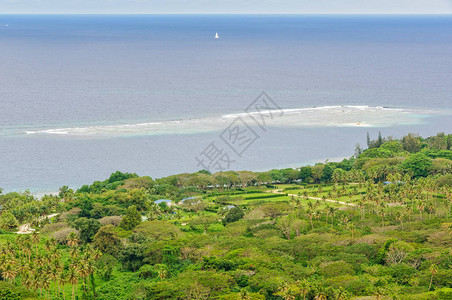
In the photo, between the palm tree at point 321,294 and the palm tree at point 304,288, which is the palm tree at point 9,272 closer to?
the palm tree at point 304,288

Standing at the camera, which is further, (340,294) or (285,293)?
(285,293)

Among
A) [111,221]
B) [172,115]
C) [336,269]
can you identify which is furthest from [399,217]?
[172,115]

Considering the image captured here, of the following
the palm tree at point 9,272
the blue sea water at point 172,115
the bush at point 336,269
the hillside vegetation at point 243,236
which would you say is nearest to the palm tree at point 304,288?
the hillside vegetation at point 243,236

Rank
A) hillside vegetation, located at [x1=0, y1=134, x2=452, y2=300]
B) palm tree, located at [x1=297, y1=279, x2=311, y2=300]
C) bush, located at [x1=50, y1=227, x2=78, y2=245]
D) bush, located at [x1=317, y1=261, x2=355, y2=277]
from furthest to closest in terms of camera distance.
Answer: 1. bush, located at [x1=50, y1=227, x2=78, y2=245]
2. bush, located at [x1=317, y1=261, x2=355, y2=277]
3. hillside vegetation, located at [x1=0, y1=134, x2=452, y2=300]
4. palm tree, located at [x1=297, y1=279, x2=311, y2=300]

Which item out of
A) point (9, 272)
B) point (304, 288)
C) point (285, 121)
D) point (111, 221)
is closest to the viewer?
point (304, 288)

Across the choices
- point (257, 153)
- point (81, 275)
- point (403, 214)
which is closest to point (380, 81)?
point (257, 153)

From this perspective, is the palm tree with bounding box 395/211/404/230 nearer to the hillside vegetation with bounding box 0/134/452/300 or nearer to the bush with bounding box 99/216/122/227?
the hillside vegetation with bounding box 0/134/452/300

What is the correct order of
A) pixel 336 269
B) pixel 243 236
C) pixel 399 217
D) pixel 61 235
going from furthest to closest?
pixel 399 217 → pixel 61 235 → pixel 243 236 → pixel 336 269

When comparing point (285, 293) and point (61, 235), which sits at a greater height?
point (61, 235)

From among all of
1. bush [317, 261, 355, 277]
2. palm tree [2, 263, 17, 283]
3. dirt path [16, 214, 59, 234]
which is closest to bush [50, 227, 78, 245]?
dirt path [16, 214, 59, 234]

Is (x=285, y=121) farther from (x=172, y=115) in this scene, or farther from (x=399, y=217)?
(x=399, y=217)

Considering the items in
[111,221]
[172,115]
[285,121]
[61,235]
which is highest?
[172,115]
